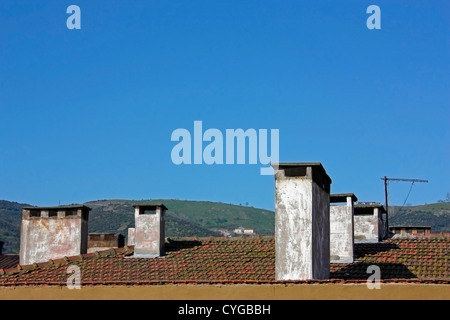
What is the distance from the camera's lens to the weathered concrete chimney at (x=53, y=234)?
23.2 meters

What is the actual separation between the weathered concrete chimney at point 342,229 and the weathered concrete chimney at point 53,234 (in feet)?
26.7

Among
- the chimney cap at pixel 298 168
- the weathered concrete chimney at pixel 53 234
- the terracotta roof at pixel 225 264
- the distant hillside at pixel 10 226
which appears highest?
the distant hillside at pixel 10 226

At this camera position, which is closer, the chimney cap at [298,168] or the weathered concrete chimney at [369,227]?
the chimney cap at [298,168]

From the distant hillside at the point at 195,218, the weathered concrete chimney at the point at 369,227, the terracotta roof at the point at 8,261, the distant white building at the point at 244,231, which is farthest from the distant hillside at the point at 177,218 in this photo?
the weathered concrete chimney at the point at 369,227

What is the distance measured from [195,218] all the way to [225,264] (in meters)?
133

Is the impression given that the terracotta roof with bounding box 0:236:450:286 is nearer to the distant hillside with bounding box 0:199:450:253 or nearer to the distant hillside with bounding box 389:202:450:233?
the distant hillside with bounding box 0:199:450:253

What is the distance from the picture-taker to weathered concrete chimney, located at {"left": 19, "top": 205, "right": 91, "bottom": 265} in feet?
76.1

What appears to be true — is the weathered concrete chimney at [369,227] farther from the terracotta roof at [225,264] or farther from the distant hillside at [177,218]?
the distant hillside at [177,218]

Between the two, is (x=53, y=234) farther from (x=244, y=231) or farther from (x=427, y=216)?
(x=244, y=231)

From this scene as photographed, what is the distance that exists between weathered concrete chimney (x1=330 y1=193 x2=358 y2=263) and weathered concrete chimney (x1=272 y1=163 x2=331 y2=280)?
554 cm

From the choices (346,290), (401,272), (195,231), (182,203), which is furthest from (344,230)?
(182,203)

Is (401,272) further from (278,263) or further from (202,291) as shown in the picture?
(202,291)

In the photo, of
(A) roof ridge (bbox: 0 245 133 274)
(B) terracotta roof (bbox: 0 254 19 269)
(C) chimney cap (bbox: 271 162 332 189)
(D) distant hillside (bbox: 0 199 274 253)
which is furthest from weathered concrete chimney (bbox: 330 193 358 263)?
(D) distant hillside (bbox: 0 199 274 253)
